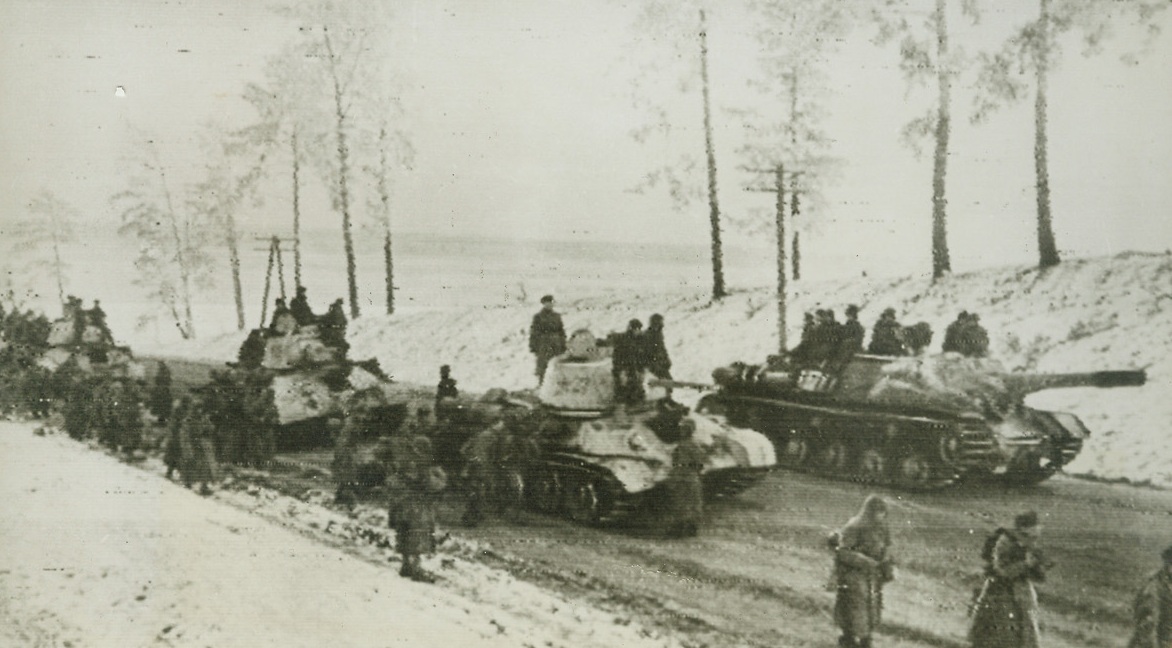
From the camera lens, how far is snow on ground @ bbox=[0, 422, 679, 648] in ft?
15.7

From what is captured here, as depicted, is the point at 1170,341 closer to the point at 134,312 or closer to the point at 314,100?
the point at 314,100

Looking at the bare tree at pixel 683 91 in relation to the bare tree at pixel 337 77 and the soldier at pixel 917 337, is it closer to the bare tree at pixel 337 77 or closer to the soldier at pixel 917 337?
the soldier at pixel 917 337

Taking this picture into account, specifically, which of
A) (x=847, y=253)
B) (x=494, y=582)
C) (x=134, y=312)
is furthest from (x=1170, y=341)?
(x=134, y=312)

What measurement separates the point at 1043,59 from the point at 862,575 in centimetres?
285

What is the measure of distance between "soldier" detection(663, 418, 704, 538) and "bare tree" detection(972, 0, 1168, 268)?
83.9 inches

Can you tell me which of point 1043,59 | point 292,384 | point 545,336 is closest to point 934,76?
point 1043,59

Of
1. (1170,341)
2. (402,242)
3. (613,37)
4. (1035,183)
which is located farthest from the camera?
(402,242)

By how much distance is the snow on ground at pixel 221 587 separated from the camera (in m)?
4.78

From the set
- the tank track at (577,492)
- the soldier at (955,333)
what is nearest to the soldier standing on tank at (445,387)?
the tank track at (577,492)

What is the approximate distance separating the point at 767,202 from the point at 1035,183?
1404 mm

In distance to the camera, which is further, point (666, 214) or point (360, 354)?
point (360, 354)

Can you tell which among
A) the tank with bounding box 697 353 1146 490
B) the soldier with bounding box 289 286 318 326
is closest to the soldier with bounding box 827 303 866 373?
the tank with bounding box 697 353 1146 490

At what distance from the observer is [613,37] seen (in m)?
5.29

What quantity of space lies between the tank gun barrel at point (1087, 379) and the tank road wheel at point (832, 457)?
1.04 m
